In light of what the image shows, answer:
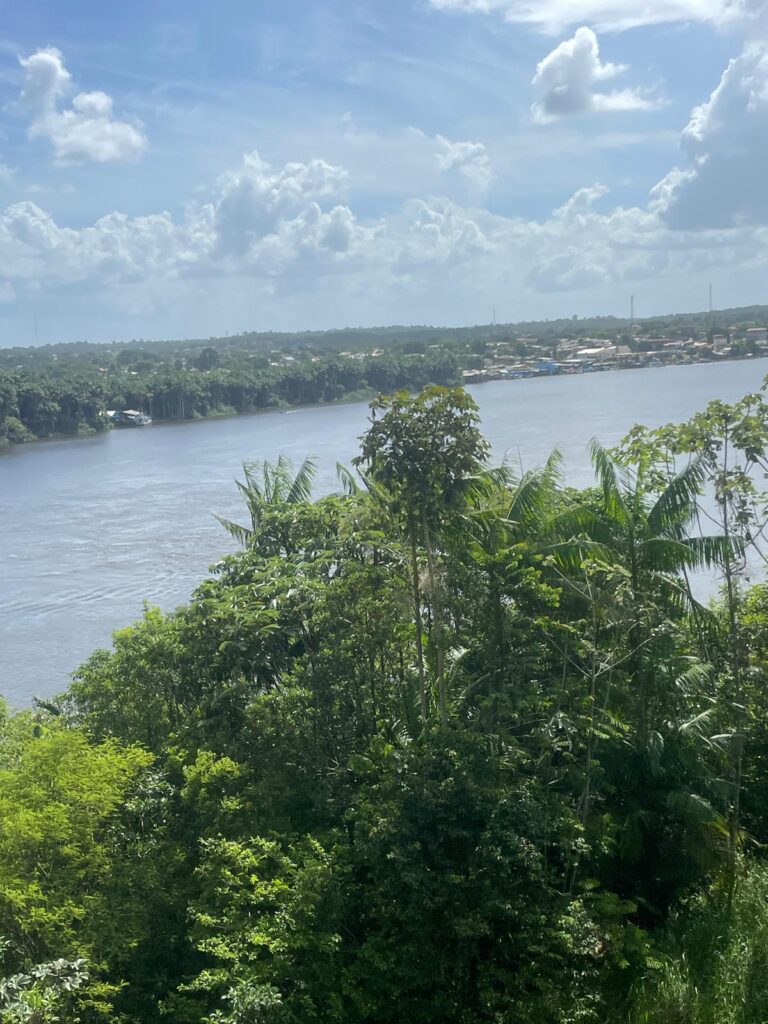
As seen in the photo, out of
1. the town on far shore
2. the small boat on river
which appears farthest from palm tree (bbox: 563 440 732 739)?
the town on far shore

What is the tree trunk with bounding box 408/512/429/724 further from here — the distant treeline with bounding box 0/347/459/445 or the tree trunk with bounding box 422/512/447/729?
the distant treeline with bounding box 0/347/459/445

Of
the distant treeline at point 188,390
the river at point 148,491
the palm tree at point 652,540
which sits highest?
the distant treeline at point 188,390

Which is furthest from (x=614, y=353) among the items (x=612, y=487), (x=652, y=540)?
(x=652, y=540)

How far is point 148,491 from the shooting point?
41.0 m

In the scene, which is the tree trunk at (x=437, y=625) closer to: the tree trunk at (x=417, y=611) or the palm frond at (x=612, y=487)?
the tree trunk at (x=417, y=611)

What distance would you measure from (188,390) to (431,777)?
6612 centimetres

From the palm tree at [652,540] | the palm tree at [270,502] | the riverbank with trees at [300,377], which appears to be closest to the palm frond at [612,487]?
the palm tree at [652,540]

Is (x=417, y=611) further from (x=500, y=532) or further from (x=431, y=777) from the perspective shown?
(x=431, y=777)

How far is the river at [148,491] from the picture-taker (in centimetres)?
2484

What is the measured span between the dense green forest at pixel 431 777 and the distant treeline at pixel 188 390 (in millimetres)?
53078

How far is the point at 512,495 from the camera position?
12188 millimetres

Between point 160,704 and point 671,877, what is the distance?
5528 mm

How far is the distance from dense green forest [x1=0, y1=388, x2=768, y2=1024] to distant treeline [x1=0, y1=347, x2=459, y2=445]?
174 feet

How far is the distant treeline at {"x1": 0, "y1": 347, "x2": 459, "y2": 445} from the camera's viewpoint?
63656 millimetres
